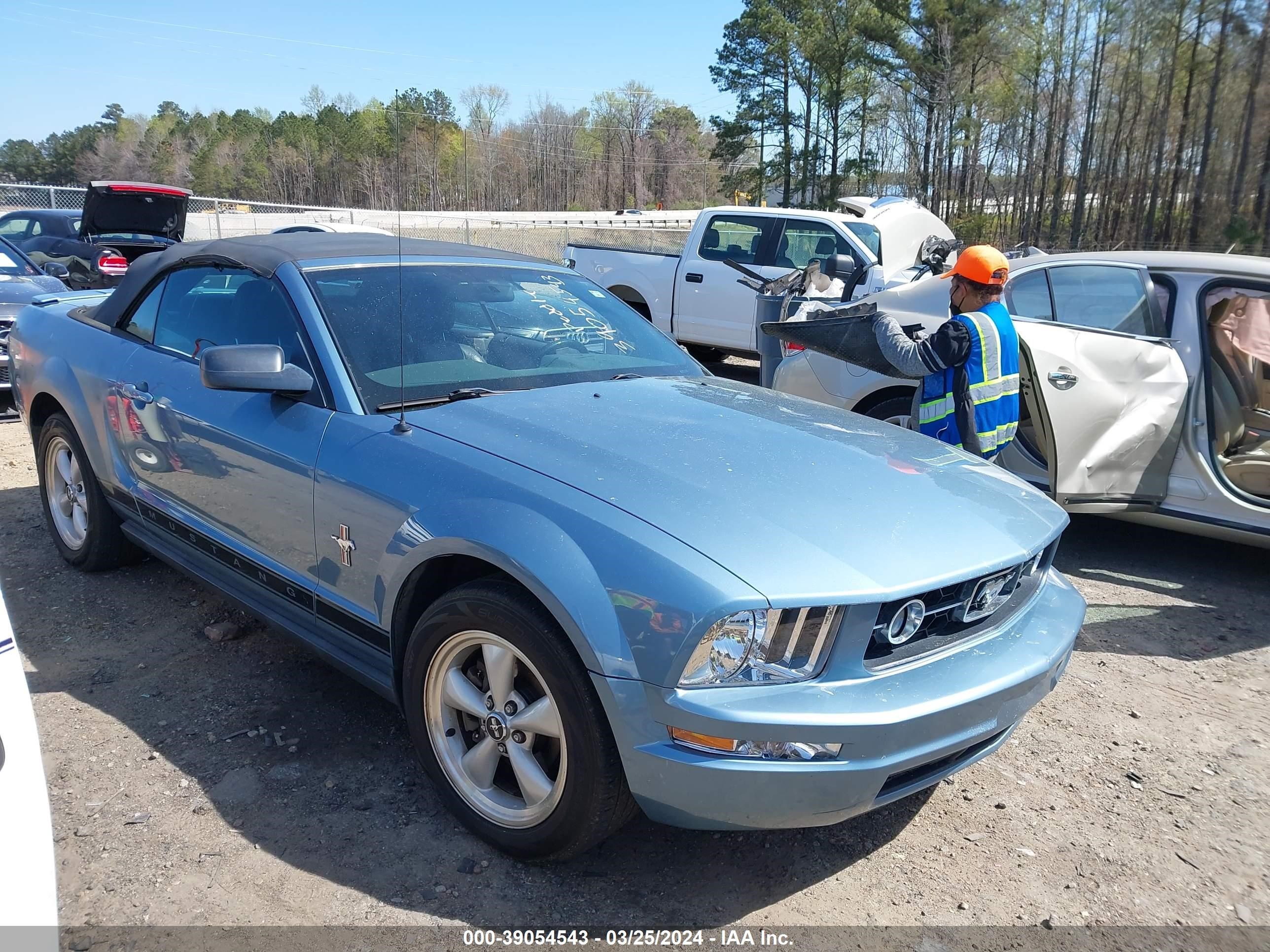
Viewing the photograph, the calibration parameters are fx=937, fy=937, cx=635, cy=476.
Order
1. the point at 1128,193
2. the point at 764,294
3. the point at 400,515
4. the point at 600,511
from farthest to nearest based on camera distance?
the point at 1128,193
the point at 764,294
the point at 400,515
the point at 600,511

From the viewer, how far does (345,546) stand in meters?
2.95

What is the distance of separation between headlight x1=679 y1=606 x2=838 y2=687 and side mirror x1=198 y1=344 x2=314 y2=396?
68.2 inches

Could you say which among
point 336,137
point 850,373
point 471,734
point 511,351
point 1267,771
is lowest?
point 1267,771

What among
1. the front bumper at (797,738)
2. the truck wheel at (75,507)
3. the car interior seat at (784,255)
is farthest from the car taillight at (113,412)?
the car interior seat at (784,255)

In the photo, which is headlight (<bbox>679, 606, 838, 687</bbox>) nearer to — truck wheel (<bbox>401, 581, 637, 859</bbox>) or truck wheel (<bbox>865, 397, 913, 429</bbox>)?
truck wheel (<bbox>401, 581, 637, 859</bbox>)

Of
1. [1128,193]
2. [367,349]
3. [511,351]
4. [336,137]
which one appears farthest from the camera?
[1128,193]

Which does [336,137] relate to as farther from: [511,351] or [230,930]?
[230,930]

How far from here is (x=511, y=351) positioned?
349 centimetres

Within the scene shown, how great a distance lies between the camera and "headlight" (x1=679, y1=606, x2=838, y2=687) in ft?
7.13

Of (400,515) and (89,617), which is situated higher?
(400,515)

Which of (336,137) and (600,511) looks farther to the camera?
(336,137)

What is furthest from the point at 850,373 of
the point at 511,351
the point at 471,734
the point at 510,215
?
the point at 510,215

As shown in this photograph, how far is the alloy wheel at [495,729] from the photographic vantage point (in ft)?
8.21

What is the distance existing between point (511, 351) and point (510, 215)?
25.8m
